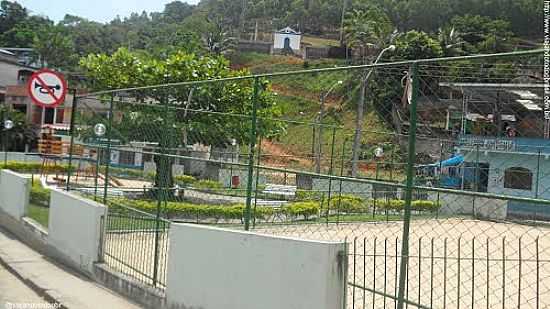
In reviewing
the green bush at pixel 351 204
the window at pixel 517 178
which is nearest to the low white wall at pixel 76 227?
the window at pixel 517 178

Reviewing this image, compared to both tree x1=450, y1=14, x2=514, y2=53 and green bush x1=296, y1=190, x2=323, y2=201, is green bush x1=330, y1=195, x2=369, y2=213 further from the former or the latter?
tree x1=450, y1=14, x2=514, y2=53

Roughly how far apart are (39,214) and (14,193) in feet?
2.72

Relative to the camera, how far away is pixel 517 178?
6293mm

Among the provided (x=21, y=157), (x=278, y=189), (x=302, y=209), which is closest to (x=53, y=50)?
(x=21, y=157)

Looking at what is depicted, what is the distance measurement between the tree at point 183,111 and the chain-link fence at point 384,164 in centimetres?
5

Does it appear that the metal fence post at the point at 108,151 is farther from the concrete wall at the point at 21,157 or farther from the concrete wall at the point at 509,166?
the concrete wall at the point at 21,157

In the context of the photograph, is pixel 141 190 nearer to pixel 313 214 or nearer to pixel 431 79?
pixel 431 79

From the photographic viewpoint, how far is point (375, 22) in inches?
1871

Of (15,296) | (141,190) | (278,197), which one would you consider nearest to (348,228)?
(278,197)

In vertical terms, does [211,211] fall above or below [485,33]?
below

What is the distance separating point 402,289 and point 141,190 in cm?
634

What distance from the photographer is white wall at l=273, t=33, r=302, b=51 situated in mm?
96938

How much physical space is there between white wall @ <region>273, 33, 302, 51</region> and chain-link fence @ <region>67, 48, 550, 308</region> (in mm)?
81893

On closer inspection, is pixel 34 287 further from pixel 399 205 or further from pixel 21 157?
pixel 21 157
